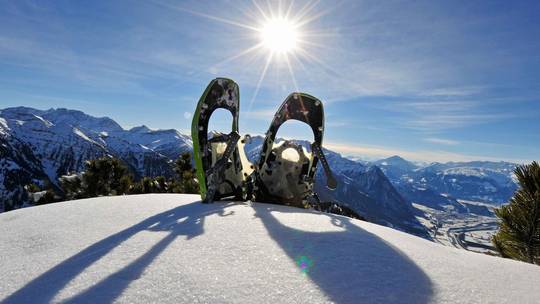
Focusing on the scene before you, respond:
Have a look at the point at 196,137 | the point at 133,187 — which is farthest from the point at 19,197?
the point at 196,137

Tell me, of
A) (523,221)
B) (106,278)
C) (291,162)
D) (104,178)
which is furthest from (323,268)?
(104,178)

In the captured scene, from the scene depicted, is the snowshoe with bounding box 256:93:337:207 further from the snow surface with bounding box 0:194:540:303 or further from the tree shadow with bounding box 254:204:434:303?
the tree shadow with bounding box 254:204:434:303

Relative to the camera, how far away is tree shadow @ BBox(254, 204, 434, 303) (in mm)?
3547

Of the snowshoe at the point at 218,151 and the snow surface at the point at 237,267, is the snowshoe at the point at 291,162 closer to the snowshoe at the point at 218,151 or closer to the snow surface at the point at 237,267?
the snowshoe at the point at 218,151

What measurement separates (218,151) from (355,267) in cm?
729

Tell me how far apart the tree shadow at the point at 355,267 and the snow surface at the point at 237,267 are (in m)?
0.01

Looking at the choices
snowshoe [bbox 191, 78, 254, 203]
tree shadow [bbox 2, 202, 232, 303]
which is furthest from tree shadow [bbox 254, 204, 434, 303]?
snowshoe [bbox 191, 78, 254, 203]

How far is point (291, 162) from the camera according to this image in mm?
11742

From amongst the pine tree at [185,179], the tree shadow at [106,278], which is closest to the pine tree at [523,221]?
the tree shadow at [106,278]

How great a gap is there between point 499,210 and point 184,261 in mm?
8445

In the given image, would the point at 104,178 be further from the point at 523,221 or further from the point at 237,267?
the point at 523,221

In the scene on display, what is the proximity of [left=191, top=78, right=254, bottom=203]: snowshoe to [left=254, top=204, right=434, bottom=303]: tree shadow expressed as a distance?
447 centimetres

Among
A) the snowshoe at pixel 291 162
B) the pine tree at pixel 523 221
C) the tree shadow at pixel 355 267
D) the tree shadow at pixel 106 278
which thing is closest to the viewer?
the tree shadow at pixel 106 278

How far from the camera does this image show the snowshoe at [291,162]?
37.6 ft
